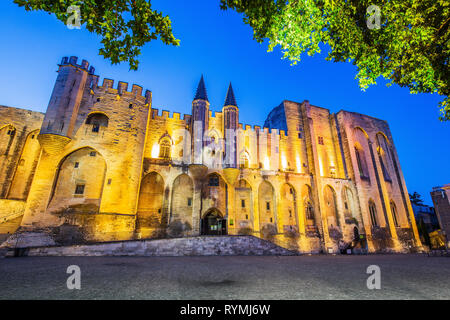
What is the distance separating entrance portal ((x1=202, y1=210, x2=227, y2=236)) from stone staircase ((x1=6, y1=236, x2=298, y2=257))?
214 inches

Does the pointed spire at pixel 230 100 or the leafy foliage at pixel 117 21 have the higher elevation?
the pointed spire at pixel 230 100

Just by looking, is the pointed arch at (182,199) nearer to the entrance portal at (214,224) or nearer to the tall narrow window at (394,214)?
the entrance portal at (214,224)

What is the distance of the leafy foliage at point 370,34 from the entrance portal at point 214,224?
1586cm

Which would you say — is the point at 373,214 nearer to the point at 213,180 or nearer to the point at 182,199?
the point at 213,180

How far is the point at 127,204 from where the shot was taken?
617 inches

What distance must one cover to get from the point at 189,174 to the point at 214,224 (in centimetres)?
566

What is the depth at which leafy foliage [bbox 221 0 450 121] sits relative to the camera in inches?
274

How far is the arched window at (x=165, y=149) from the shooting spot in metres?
20.3

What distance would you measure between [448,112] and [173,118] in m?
20.4

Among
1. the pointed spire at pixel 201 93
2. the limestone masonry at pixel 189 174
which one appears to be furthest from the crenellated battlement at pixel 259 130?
the pointed spire at pixel 201 93

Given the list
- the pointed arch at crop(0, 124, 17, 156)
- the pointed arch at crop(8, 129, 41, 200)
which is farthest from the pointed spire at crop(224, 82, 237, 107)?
the pointed arch at crop(0, 124, 17, 156)

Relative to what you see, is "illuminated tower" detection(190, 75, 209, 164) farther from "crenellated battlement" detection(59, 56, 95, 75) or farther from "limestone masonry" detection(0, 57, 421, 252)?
"crenellated battlement" detection(59, 56, 95, 75)

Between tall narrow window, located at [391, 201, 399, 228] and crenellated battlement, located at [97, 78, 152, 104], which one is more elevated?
crenellated battlement, located at [97, 78, 152, 104]
